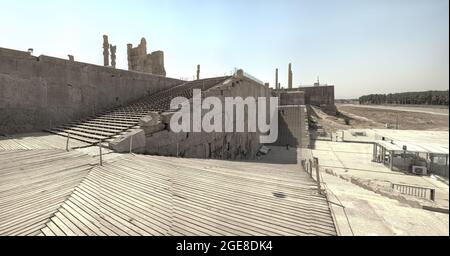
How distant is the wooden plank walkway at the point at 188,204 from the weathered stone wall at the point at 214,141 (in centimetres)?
285

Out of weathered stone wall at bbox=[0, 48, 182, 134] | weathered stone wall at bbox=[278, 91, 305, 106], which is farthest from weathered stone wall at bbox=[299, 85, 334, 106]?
weathered stone wall at bbox=[0, 48, 182, 134]

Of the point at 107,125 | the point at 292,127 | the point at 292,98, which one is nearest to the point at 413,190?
the point at 107,125

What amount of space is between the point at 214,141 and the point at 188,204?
8314 millimetres

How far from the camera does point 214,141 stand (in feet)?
38.7

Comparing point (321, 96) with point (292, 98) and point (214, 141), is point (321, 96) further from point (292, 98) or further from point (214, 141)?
point (214, 141)

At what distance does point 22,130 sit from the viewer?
9.48m

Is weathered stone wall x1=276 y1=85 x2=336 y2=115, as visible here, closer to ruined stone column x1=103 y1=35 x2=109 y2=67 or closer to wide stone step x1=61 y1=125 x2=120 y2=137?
ruined stone column x1=103 y1=35 x2=109 y2=67

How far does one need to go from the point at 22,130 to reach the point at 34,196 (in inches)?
318

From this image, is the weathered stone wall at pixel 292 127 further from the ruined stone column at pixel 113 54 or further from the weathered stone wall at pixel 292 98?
the ruined stone column at pixel 113 54

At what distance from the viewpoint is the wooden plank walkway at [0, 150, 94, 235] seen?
2.88 m

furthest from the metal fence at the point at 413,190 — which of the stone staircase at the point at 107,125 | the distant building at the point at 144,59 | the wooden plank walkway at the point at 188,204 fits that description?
the distant building at the point at 144,59

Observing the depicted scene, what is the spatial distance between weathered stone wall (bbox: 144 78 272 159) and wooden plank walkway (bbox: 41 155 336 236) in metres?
2.85
